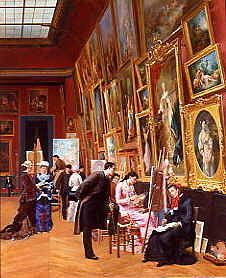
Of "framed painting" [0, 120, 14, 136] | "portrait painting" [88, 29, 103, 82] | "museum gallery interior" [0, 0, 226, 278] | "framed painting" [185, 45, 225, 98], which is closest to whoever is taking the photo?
"framed painting" [185, 45, 225, 98]

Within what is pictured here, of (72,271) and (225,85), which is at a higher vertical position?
(225,85)

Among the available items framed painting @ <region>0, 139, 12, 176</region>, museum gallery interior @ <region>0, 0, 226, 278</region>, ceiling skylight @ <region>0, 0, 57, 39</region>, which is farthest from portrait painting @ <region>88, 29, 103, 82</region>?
framed painting @ <region>0, 139, 12, 176</region>

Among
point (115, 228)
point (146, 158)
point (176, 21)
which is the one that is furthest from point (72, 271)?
point (176, 21)

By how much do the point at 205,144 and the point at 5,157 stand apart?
1.81 metres

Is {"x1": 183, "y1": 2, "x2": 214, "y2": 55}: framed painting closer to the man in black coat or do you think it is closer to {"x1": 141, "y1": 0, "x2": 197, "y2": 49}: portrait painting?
{"x1": 141, "y1": 0, "x2": 197, "y2": 49}: portrait painting

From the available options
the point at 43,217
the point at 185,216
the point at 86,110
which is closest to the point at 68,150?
the point at 86,110

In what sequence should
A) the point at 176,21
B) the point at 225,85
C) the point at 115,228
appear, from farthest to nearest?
the point at 115,228 → the point at 176,21 → the point at 225,85

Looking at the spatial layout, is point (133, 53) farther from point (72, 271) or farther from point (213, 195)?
point (72, 271)

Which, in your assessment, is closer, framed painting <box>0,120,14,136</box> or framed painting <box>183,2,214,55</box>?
framed painting <box>183,2,214,55</box>

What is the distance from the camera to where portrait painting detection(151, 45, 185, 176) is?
4168 millimetres

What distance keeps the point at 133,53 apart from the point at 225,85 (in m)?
1.14

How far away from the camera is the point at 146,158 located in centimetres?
438

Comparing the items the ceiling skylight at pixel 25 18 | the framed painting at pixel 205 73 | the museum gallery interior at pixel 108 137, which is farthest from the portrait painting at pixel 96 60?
the framed painting at pixel 205 73

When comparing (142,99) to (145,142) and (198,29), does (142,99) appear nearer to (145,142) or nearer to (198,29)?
(145,142)
